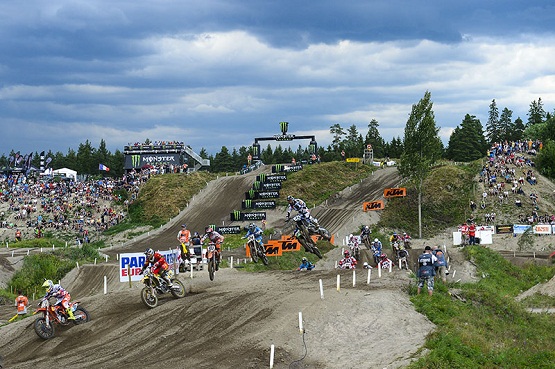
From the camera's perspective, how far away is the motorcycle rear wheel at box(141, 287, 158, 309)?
2008cm

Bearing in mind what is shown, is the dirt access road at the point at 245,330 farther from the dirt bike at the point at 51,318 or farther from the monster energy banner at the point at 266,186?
the monster energy banner at the point at 266,186

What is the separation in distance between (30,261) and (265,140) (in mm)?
45380

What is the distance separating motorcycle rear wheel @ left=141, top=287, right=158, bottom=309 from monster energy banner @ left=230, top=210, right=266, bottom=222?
138ft

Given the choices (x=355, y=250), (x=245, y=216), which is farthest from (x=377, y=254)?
(x=245, y=216)

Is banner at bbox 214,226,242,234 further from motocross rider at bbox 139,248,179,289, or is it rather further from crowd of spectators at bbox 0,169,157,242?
motocross rider at bbox 139,248,179,289

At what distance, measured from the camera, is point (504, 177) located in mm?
62281

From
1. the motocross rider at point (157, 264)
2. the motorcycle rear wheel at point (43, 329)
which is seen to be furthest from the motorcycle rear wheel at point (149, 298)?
the motorcycle rear wheel at point (43, 329)

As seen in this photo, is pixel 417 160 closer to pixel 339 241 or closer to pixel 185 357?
pixel 339 241

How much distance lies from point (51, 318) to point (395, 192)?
49593 mm

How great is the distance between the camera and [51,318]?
19.2 metres

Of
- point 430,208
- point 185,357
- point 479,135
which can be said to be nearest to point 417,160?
point 430,208

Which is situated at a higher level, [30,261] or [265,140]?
[265,140]

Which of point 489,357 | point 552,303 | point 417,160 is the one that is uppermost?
point 417,160

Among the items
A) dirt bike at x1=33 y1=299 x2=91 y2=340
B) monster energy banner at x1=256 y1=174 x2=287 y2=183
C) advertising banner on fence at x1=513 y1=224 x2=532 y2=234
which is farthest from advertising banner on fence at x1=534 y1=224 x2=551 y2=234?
dirt bike at x1=33 y1=299 x2=91 y2=340
